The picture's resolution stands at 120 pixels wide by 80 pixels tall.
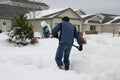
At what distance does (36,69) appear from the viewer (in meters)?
8.46

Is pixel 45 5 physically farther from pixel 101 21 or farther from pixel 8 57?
pixel 8 57

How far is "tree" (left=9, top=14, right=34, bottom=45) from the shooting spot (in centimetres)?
1594

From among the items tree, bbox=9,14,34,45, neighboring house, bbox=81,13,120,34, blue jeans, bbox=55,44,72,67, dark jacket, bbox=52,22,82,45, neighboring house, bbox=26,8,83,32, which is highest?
dark jacket, bbox=52,22,82,45

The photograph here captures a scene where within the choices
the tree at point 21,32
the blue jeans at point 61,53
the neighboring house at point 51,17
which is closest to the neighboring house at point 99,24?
the neighboring house at point 51,17

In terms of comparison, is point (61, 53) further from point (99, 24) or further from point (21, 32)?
point (99, 24)

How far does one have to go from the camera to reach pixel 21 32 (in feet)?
52.7

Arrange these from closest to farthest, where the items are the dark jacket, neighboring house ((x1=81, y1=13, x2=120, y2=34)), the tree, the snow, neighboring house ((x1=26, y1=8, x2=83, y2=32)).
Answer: the snow < the dark jacket < the tree < neighboring house ((x1=26, y1=8, x2=83, y2=32)) < neighboring house ((x1=81, y1=13, x2=120, y2=34))

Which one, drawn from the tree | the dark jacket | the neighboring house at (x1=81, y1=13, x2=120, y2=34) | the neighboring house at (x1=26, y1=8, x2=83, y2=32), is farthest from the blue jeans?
the neighboring house at (x1=81, y1=13, x2=120, y2=34)

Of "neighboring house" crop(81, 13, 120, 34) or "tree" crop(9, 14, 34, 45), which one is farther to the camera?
"neighboring house" crop(81, 13, 120, 34)

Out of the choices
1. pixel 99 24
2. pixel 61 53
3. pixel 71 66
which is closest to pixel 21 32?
pixel 71 66

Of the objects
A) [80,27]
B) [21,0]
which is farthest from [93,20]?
[21,0]

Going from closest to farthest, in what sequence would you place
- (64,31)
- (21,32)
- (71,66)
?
(64,31), (71,66), (21,32)

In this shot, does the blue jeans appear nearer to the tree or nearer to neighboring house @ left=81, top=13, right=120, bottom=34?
the tree

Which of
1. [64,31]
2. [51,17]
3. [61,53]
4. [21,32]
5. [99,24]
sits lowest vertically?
[99,24]
